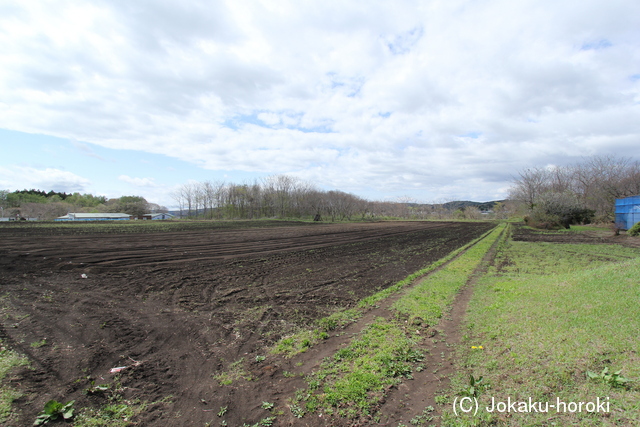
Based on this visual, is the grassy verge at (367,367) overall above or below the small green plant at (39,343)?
below

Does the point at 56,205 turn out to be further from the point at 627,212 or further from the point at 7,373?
the point at 627,212

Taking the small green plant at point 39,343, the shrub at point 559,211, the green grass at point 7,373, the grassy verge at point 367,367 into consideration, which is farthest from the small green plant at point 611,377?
the shrub at point 559,211

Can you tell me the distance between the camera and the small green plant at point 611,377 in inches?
126

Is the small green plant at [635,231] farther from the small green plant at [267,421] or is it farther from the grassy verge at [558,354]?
the small green plant at [267,421]

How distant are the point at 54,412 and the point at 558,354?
6.71 meters

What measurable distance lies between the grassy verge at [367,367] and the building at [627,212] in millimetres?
36289

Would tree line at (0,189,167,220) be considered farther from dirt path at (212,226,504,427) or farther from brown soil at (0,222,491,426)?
dirt path at (212,226,504,427)

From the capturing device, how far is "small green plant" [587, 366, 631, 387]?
3.21 metres

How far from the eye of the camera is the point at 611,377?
3.31 metres

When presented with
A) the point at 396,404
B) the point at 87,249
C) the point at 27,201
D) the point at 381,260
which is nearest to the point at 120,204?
the point at 27,201

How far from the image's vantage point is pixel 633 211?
29.3 metres

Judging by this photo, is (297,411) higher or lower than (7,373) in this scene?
lower

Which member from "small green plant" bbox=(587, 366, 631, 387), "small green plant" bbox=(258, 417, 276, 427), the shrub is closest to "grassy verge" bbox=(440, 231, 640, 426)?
"small green plant" bbox=(587, 366, 631, 387)

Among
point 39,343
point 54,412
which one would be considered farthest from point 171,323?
point 54,412
